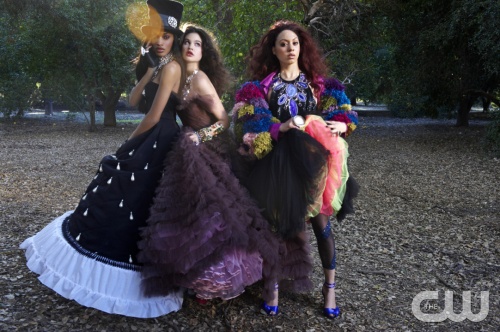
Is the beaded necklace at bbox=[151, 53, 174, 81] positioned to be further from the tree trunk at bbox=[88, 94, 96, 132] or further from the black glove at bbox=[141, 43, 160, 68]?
the tree trunk at bbox=[88, 94, 96, 132]

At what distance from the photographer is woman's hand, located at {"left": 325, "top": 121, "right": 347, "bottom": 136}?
9.67 ft

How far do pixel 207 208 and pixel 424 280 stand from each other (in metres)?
2.06

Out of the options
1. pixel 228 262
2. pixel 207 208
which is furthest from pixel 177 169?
pixel 228 262

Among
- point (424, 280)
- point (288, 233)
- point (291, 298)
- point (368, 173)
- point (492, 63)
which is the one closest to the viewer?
point (288, 233)

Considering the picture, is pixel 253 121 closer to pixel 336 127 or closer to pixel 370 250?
pixel 336 127

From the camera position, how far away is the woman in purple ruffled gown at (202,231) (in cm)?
267

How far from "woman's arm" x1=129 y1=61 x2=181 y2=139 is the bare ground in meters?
1.23

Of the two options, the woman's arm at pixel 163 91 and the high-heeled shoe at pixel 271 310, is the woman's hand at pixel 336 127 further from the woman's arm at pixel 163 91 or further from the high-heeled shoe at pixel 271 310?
the high-heeled shoe at pixel 271 310

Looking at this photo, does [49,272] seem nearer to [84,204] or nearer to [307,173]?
[84,204]

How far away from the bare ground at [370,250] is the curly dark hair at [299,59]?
1516 mm

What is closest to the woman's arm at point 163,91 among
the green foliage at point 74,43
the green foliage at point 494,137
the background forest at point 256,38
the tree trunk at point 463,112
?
the background forest at point 256,38

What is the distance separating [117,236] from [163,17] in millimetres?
1414

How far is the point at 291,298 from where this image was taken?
3.35 meters

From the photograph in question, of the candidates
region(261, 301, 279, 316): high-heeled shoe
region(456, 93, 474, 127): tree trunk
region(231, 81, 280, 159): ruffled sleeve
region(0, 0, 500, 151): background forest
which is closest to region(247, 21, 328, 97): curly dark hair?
region(231, 81, 280, 159): ruffled sleeve
